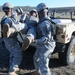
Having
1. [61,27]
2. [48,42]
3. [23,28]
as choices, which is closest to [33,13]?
[61,27]

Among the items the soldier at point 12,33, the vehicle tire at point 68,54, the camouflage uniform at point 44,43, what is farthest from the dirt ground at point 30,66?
the camouflage uniform at point 44,43

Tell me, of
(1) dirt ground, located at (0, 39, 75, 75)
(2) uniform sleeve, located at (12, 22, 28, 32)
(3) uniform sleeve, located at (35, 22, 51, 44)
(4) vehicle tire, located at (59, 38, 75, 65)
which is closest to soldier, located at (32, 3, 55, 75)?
(3) uniform sleeve, located at (35, 22, 51, 44)

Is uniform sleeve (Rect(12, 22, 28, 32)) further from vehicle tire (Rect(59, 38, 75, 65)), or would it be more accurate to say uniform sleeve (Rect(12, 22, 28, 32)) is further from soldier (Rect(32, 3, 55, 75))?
vehicle tire (Rect(59, 38, 75, 65))

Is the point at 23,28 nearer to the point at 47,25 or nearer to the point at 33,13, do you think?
the point at 47,25

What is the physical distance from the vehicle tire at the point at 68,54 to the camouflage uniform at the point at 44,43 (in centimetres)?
166

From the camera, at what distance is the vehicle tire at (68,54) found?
730cm

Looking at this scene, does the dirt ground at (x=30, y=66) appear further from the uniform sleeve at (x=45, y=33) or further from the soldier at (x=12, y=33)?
the uniform sleeve at (x=45, y=33)

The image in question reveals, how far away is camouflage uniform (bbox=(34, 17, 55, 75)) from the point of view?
539cm

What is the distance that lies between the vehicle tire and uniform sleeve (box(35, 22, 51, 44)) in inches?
75.4

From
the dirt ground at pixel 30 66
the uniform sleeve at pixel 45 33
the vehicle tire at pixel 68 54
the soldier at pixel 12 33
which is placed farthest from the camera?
the vehicle tire at pixel 68 54

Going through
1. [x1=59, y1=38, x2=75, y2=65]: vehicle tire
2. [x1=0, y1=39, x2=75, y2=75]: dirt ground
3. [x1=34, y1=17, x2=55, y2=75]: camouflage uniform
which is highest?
[x1=34, y1=17, x2=55, y2=75]: camouflage uniform

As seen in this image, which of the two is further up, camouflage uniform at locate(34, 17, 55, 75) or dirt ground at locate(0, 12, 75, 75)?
camouflage uniform at locate(34, 17, 55, 75)

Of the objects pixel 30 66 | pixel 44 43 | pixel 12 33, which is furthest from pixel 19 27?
pixel 30 66

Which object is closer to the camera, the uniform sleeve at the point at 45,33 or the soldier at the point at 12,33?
the uniform sleeve at the point at 45,33
